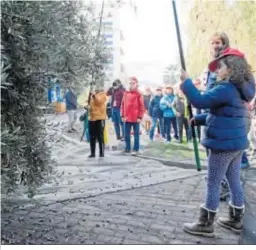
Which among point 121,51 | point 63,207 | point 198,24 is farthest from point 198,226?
point 198,24

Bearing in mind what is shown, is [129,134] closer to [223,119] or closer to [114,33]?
[114,33]

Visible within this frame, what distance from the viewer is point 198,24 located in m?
2.90

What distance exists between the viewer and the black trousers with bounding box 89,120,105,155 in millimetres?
3059

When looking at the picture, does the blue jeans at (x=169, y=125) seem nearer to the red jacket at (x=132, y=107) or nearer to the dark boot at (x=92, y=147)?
the red jacket at (x=132, y=107)

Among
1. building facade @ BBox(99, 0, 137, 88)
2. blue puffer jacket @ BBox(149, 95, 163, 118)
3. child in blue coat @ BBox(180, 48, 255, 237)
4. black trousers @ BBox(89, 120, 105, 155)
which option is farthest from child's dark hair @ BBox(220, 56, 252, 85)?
blue puffer jacket @ BBox(149, 95, 163, 118)

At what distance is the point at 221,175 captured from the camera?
2.02 meters

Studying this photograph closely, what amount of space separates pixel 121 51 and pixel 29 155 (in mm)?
759

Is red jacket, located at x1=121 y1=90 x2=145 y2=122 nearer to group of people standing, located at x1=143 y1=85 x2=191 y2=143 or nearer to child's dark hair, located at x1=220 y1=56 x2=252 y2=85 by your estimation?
group of people standing, located at x1=143 y1=85 x2=191 y2=143

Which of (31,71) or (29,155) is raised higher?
(31,71)

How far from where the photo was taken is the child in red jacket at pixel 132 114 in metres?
3.52

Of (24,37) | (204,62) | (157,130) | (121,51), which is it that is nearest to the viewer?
(24,37)

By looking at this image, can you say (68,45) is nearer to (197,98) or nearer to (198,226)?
(197,98)

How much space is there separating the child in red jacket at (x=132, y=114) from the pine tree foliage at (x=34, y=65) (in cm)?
139

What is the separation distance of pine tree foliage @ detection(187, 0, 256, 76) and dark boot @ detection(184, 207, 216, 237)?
0.90 metres
